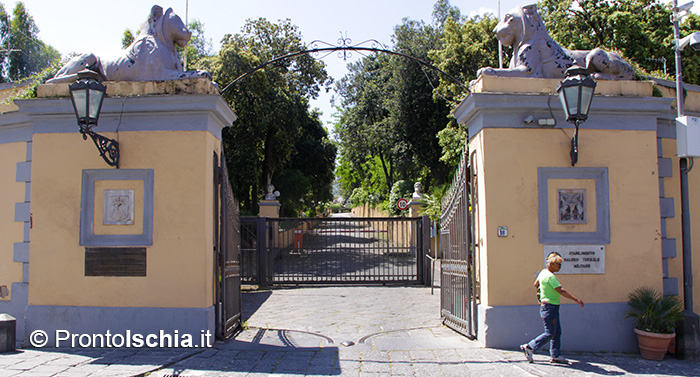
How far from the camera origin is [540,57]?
7.12 meters

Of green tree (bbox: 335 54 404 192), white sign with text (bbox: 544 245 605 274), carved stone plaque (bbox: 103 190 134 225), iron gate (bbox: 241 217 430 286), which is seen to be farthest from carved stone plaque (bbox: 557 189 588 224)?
green tree (bbox: 335 54 404 192)

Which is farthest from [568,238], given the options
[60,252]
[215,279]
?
[60,252]

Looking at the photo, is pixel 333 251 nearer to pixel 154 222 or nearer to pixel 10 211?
pixel 154 222

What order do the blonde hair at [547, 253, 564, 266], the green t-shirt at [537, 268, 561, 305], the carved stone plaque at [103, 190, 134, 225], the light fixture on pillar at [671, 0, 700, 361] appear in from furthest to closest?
the light fixture on pillar at [671, 0, 700, 361] → the carved stone plaque at [103, 190, 134, 225] → the blonde hair at [547, 253, 564, 266] → the green t-shirt at [537, 268, 561, 305]

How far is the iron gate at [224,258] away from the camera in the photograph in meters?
6.91

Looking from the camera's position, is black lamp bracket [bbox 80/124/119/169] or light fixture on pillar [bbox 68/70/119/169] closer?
light fixture on pillar [bbox 68/70/119/169]

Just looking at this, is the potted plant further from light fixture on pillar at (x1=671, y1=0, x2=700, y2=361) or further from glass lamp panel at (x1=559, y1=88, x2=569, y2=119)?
glass lamp panel at (x1=559, y1=88, x2=569, y2=119)

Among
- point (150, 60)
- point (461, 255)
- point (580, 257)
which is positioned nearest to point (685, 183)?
point (580, 257)

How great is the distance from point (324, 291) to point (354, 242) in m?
1.83

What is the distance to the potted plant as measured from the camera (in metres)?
6.21

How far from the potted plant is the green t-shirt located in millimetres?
1513

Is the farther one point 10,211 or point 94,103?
point 10,211

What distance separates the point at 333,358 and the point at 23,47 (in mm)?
38076

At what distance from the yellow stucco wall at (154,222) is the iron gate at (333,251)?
6.21 metres
